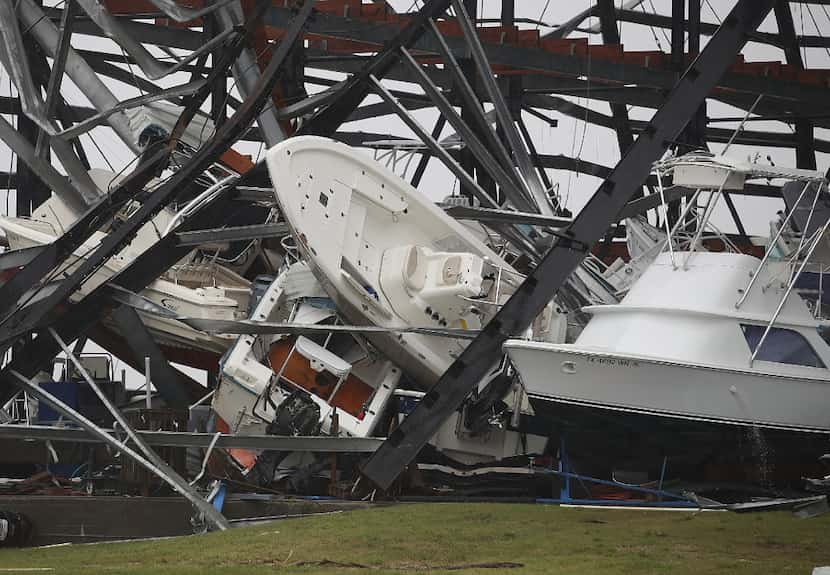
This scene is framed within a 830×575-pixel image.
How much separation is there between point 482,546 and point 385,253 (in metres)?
6.20

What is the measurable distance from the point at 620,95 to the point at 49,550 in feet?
65.9

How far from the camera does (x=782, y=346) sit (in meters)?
15.4

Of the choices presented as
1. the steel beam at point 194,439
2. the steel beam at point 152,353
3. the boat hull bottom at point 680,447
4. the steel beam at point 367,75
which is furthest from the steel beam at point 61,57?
the boat hull bottom at point 680,447

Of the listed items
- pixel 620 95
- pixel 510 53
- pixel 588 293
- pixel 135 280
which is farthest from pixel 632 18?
pixel 135 280

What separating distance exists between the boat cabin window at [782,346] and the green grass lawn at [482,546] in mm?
2377

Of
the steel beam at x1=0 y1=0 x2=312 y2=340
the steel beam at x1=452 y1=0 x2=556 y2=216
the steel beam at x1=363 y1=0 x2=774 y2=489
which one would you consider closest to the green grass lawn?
the steel beam at x1=363 y1=0 x2=774 y2=489

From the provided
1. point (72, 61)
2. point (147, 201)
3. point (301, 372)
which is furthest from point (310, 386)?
point (72, 61)

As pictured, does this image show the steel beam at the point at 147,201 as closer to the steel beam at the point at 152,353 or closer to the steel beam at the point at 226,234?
the steel beam at the point at 226,234

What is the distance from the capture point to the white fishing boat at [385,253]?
15.9 metres

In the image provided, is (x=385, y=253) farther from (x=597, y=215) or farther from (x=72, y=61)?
(x=72, y=61)

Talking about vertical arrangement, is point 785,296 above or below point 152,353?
above

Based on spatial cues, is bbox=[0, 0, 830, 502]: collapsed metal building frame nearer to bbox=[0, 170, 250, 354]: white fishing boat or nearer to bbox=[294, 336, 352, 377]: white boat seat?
bbox=[0, 170, 250, 354]: white fishing boat

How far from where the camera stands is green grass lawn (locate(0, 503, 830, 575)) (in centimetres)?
1040

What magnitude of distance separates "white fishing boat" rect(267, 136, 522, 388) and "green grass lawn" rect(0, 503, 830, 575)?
10.8ft
